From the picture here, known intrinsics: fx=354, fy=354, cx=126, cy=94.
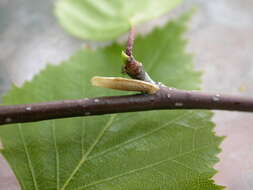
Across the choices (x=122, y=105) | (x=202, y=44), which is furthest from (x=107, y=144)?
(x=202, y=44)

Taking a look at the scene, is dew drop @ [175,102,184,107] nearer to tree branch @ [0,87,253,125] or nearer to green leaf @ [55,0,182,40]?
tree branch @ [0,87,253,125]

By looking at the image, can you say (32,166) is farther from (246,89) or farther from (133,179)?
(246,89)

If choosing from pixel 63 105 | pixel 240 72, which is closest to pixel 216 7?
pixel 240 72

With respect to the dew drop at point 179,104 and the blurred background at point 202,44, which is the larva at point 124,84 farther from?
the blurred background at point 202,44

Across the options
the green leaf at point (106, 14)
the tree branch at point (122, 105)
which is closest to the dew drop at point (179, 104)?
the tree branch at point (122, 105)

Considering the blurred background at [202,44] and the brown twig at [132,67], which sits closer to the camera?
the brown twig at [132,67]

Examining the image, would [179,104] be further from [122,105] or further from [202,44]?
[202,44]
